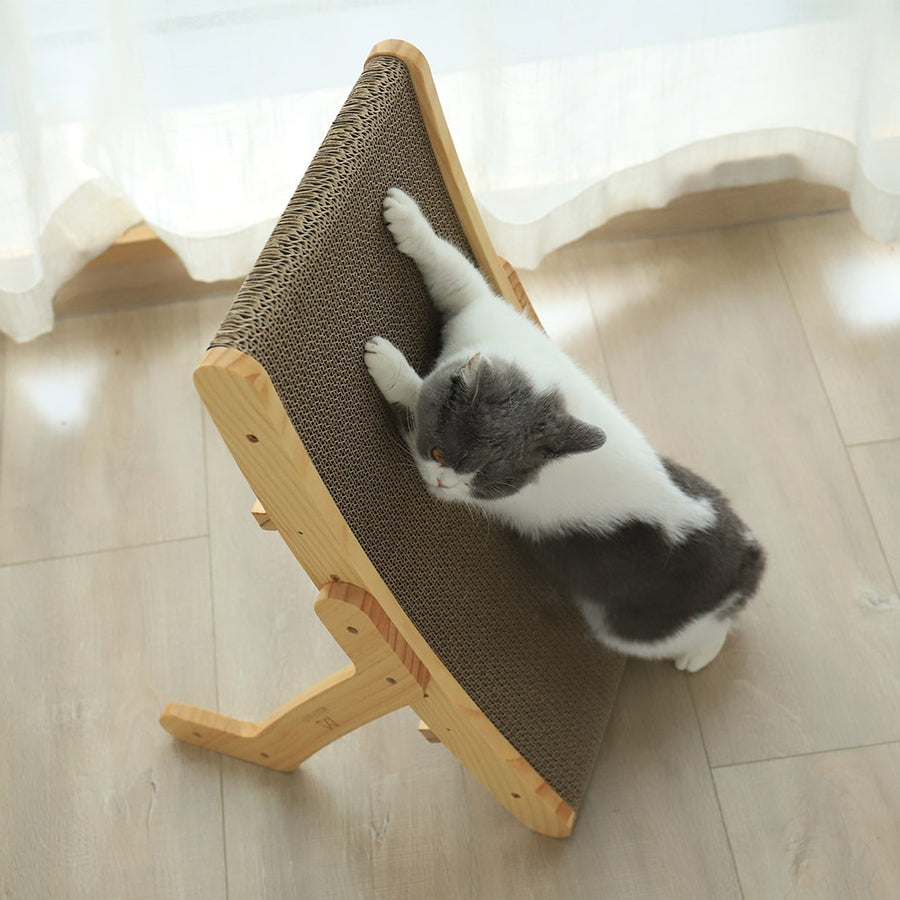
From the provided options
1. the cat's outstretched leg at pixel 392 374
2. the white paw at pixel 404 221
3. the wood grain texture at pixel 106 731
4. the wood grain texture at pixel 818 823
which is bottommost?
the wood grain texture at pixel 818 823

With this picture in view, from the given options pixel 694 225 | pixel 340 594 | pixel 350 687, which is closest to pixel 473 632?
pixel 350 687

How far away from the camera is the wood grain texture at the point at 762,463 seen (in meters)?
1.45

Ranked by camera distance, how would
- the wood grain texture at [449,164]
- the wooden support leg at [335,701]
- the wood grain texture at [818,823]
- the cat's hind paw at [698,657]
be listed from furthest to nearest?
the cat's hind paw at [698,657] < the wood grain texture at [818,823] < the wood grain texture at [449,164] < the wooden support leg at [335,701]

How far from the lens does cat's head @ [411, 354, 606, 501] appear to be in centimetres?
104

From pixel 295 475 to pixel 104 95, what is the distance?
0.98m

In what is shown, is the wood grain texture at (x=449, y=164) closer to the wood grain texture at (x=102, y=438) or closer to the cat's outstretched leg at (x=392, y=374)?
the cat's outstretched leg at (x=392, y=374)

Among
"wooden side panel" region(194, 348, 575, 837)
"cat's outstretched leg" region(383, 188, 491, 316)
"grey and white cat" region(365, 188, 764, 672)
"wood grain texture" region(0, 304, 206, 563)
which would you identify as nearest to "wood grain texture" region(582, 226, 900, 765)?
"grey and white cat" region(365, 188, 764, 672)

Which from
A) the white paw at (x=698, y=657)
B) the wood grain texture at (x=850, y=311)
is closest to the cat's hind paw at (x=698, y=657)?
the white paw at (x=698, y=657)

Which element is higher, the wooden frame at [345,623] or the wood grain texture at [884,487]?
the wooden frame at [345,623]

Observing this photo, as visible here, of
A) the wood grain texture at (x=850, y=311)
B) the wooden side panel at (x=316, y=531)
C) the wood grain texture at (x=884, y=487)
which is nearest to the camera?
the wooden side panel at (x=316, y=531)

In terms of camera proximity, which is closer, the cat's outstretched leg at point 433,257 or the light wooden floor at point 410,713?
the cat's outstretched leg at point 433,257

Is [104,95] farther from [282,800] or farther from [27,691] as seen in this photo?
[282,800]

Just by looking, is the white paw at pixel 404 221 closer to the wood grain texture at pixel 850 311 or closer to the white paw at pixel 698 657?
the white paw at pixel 698 657

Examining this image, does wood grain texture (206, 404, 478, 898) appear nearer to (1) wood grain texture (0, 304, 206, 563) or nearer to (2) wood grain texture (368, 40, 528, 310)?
(1) wood grain texture (0, 304, 206, 563)
